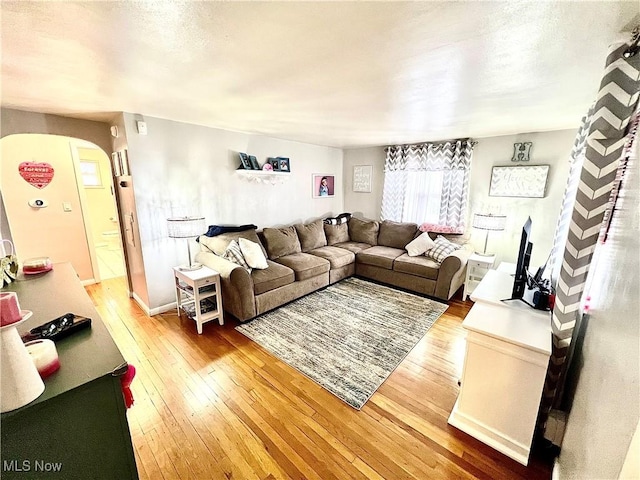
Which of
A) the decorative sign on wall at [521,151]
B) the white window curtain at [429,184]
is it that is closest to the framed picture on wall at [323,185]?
the white window curtain at [429,184]

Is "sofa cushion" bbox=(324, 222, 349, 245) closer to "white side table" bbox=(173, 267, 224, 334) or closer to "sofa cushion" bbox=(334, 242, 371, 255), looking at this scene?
"sofa cushion" bbox=(334, 242, 371, 255)

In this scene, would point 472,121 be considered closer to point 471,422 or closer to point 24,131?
point 471,422

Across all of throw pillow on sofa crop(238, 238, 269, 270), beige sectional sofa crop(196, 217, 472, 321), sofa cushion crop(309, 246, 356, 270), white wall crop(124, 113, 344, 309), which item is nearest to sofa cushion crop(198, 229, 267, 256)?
beige sectional sofa crop(196, 217, 472, 321)

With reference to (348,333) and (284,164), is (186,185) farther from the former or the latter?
(348,333)

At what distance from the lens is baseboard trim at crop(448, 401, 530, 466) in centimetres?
150

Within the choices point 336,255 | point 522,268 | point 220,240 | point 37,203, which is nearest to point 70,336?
point 220,240

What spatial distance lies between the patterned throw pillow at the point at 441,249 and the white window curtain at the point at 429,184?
313 millimetres

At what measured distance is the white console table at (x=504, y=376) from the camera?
1.42 meters

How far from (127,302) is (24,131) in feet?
6.99

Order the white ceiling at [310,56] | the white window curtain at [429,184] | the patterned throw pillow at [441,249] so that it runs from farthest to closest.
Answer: the white window curtain at [429,184]
the patterned throw pillow at [441,249]
the white ceiling at [310,56]

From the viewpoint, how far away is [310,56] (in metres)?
1.40

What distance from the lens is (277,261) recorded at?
3670 millimetres

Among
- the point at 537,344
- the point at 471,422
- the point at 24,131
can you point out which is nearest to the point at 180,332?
the point at 24,131

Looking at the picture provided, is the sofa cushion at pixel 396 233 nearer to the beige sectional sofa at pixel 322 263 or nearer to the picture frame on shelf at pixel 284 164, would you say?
the beige sectional sofa at pixel 322 263
